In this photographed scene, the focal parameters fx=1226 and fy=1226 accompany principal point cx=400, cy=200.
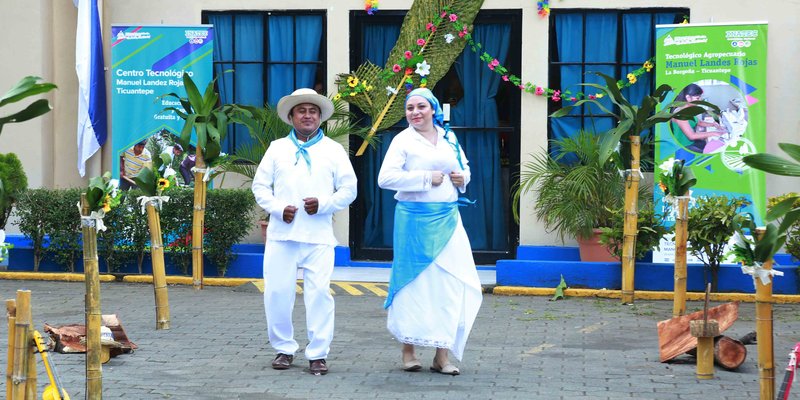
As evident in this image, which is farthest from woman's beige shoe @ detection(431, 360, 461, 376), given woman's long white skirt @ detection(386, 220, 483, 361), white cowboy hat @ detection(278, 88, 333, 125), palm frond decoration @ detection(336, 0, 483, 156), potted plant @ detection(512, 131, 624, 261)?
palm frond decoration @ detection(336, 0, 483, 156)

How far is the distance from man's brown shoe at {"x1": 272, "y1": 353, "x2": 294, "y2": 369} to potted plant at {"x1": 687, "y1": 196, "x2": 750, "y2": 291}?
4872mm

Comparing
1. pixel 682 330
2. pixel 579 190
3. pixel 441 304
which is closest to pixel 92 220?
pixel 441 304

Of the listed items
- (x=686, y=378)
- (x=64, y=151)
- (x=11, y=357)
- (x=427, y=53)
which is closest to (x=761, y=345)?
(x=686, y=378)

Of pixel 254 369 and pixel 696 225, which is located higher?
pixel 696 225

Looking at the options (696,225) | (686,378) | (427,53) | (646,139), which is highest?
(427,53)

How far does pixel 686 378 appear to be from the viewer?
25.7 ft

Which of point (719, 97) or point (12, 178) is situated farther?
point (12, 178)

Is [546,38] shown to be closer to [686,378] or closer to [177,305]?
[177,305]

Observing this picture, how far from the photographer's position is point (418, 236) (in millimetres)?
8141

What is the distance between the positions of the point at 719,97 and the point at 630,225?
7.44ft

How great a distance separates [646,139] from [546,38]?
5.27 ft

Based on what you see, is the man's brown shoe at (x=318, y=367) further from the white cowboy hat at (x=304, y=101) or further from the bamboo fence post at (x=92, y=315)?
the white cowboy hat at (x=304, y=101)

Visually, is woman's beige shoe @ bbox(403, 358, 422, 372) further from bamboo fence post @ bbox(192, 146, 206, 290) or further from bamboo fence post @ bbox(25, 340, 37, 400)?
bamboo fence post @ bbox(192, 146, 206, 290)

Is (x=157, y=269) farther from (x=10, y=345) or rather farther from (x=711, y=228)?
(x=711, y=228)
